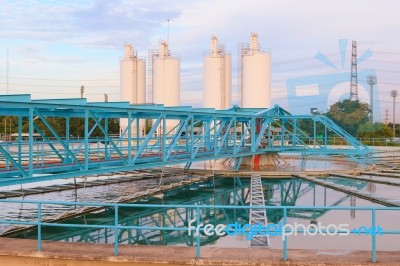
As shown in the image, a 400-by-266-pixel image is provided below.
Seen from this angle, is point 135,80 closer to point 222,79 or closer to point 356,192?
point 222,79

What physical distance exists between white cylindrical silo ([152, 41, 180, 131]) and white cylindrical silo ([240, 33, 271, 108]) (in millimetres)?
8870

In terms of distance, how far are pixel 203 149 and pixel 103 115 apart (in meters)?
7.19

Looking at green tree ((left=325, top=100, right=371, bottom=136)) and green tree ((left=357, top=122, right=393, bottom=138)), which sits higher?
green tree ((left=325, top=100, right=371, bottom=136))

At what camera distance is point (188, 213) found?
14664mm

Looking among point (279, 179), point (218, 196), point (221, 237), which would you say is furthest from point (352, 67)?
point (221, 237)

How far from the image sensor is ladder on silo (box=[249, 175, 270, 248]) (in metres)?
10.1

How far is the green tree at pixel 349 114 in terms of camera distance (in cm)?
5969

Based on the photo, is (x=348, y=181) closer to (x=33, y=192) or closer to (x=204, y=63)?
(x=33, y=192)

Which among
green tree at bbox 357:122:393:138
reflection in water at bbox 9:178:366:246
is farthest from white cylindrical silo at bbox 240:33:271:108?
green tree at bbox 357:122:393:138

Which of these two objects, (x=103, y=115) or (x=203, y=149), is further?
(x=203, y=149)

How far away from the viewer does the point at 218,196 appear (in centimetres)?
1877

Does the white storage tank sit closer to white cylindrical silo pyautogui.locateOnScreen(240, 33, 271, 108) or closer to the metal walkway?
white cylindrical silo pyautogui.locateOnScreen(240, 33, 271, 108)

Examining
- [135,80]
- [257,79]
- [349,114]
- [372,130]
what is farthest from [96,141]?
[349,114]

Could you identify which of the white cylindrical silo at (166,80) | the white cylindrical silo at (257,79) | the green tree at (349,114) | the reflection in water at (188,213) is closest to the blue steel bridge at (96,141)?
the reflection in water at (188,213)
